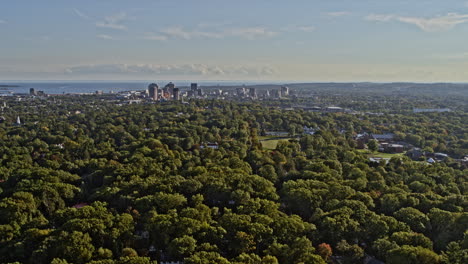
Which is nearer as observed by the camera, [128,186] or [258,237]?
[258,237]

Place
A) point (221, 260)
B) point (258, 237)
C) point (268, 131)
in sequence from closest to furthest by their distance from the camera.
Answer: point (221, 260) < point (258, 237) < point (268, 131)

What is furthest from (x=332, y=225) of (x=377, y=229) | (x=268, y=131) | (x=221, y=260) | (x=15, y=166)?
(x=268, y=131)

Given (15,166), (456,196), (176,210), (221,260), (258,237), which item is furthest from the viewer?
(15,166)

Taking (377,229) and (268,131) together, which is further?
(268,131)

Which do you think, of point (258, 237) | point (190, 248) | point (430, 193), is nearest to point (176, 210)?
point (190, 248)

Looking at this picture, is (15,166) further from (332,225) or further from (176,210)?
(332,225)

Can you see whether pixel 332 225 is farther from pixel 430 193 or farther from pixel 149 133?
pixel 149 133

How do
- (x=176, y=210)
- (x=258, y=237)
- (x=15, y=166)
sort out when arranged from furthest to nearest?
(x=15, y=166) < (x=176, y=210) < (x=258, y=237)

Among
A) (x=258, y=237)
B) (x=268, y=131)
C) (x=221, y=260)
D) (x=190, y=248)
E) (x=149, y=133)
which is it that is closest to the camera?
(x=221, y=260)

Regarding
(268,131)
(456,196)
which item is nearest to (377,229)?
(456,196)
